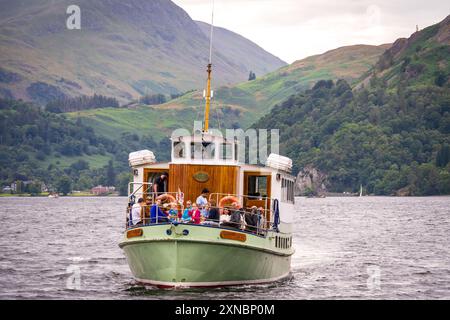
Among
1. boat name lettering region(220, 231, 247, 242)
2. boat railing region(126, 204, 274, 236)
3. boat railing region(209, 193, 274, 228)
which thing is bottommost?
boat name lettering region(220, 231, 247, 242)

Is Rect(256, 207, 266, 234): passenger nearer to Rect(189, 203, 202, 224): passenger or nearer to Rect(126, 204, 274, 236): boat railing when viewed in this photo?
Rect(126, 204, 274, 236): boat railing

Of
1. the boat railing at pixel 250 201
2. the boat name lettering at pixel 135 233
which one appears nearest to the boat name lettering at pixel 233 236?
the boat railing at pixel 250 201

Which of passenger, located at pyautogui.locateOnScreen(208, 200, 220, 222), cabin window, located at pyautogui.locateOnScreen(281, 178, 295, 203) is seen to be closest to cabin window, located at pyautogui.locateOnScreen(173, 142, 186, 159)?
passenger, located at pyautogui.locateOnScreen(208, 200, 220, 222)

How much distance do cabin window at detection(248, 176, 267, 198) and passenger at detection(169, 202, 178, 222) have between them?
16.5 ft

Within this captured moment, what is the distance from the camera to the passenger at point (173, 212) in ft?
109

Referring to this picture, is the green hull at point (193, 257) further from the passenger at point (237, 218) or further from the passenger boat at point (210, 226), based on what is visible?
the passenger at point (237, 218)

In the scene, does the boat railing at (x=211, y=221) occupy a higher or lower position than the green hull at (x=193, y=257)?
higher

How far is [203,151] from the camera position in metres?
37.6

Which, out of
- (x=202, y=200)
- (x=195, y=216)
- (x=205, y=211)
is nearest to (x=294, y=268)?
(x=202, y=200)

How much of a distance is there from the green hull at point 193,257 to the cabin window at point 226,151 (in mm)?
3983

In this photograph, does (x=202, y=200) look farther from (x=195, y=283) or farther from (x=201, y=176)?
(x=195, y=283)

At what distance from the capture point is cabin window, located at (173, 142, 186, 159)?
37.7m

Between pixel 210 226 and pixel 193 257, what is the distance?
46.4 inches
